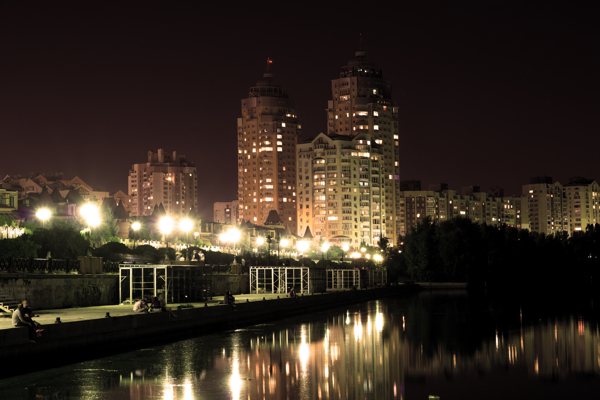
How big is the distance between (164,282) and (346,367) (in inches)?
855

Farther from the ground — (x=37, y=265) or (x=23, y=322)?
(x=37, y=265)

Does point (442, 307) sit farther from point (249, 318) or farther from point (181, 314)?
point (181, 314)

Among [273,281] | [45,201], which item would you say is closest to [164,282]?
[273,281]

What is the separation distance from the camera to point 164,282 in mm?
47656

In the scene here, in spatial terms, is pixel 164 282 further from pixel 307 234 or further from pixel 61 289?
pixel 307 234

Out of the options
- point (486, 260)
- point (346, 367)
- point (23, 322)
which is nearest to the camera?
point (23, 322)

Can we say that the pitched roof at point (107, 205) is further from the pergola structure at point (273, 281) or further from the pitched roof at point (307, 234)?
the pitched roof at point (307, 234)

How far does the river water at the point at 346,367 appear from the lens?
23859 mm

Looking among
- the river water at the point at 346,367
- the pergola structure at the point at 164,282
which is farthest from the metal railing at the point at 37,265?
the river water at the point at 346,367

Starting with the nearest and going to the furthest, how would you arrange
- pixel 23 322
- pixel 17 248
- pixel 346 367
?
pixel 23 322
pixel 346 367
pixel 17 248

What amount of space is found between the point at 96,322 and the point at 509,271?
9430 centimetres

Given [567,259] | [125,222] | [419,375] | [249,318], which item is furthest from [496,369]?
[567,259]

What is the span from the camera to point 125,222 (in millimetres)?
106125

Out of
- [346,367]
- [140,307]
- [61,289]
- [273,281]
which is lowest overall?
[346,367]
